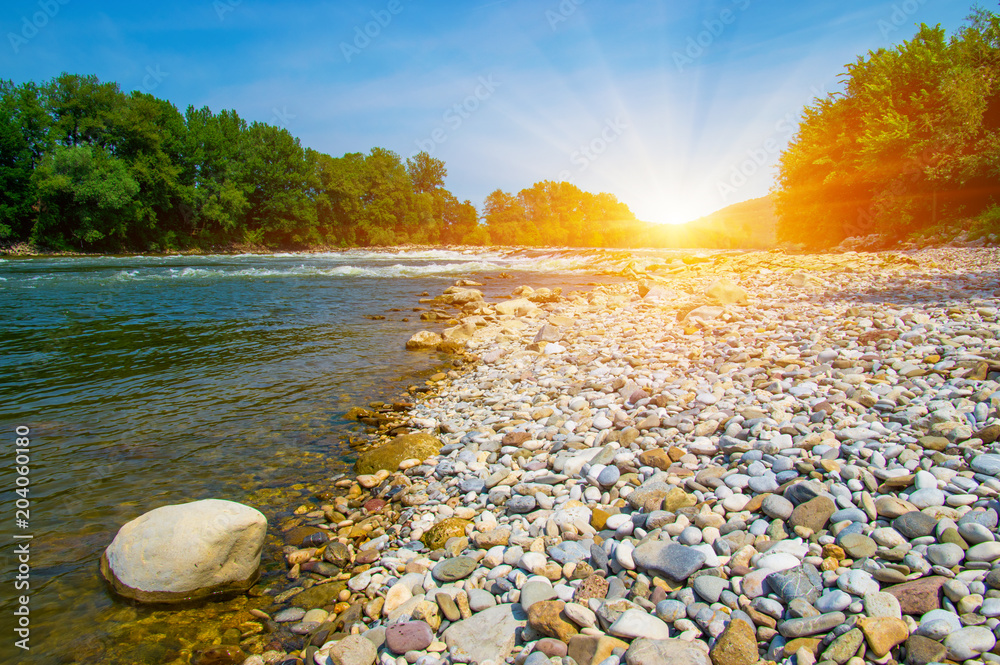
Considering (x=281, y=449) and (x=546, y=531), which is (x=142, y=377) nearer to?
(x=281, y=449)

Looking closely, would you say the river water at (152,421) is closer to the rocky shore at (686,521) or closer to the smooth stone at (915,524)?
the rocky shore at (686,521)

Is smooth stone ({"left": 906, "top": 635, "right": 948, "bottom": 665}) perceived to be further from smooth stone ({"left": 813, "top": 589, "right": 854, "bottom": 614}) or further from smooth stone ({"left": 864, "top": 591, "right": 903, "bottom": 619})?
smooth stone ({"left": 813, "top": 589, "right": 854, "bottom": 614})

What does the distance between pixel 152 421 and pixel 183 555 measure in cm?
332

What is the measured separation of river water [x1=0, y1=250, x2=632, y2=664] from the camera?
9.24 feet

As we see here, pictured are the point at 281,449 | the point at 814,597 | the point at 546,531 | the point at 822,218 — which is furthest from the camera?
the point at 822,218

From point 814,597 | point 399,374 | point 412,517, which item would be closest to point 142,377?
point 399,374

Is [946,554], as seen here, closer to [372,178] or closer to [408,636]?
[408,636]

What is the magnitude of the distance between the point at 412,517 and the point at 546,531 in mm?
1167

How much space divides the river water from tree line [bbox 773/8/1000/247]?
2518 centimetres

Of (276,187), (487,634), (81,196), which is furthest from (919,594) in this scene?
(276,187)

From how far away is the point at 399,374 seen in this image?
744 centimetres

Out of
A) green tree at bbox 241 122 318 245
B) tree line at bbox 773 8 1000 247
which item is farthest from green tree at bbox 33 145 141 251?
tree line at bbox 773 8 1000 247

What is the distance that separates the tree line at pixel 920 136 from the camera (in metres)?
20.8

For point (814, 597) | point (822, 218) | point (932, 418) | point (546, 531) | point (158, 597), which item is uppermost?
point (822, 218)
